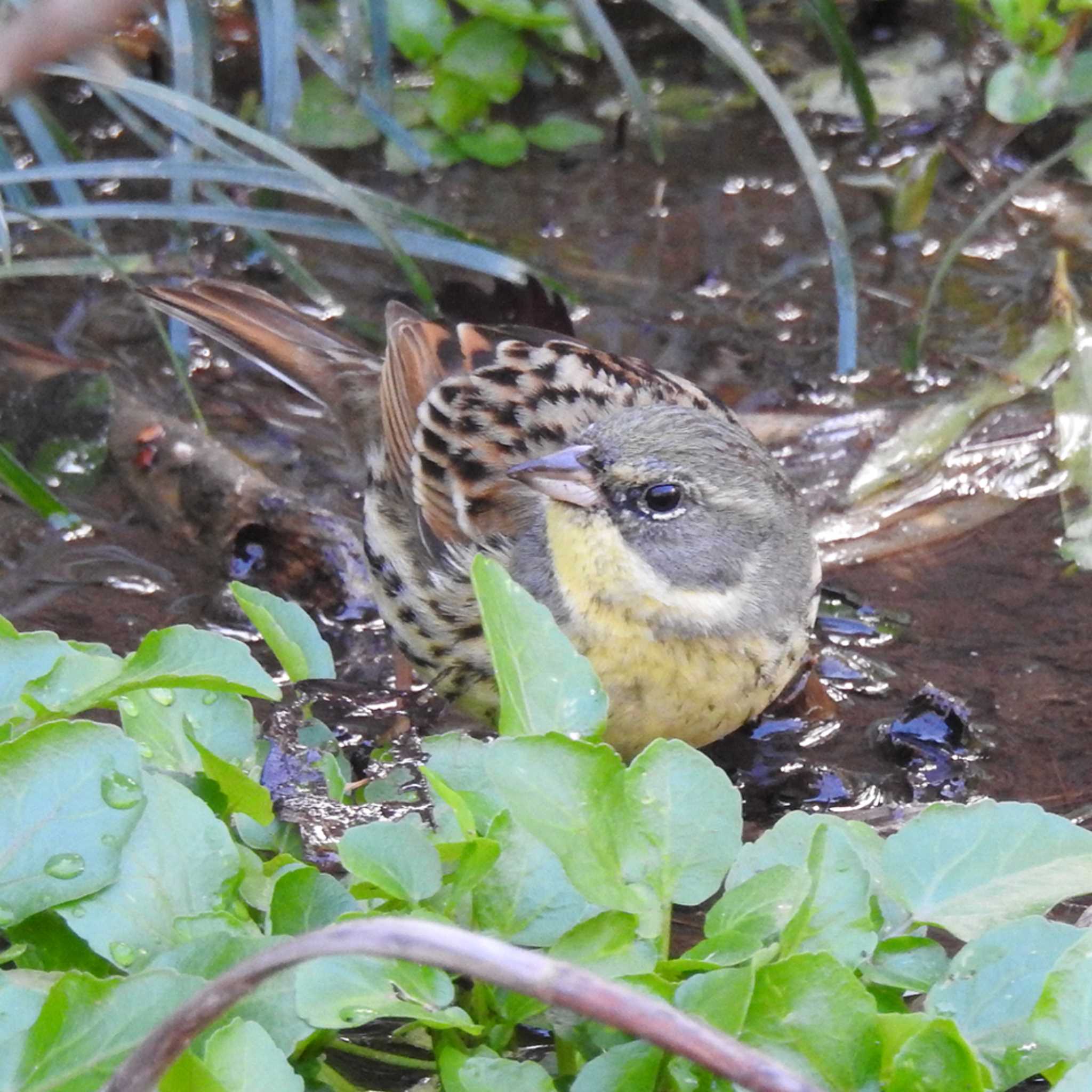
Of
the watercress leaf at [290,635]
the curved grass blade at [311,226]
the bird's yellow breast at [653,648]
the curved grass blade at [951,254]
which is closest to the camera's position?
the watercress leaf at [290,635]

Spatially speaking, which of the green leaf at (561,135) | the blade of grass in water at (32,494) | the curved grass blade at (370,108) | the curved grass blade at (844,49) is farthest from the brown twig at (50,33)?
the green leaf at (561,135)

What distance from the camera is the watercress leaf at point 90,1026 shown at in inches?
75.3

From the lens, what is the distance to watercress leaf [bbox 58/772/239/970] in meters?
2.14

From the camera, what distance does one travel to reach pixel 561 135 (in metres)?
5.73

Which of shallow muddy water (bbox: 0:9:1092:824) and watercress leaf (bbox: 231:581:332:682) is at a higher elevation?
watercress leaf (bbox: 231:581:332:682)

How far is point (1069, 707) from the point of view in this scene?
3605mm

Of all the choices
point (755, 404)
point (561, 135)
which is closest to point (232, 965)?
point (755, 404)

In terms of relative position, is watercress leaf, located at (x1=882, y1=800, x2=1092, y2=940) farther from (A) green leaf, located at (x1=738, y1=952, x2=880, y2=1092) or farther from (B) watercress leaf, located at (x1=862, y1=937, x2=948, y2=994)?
(A) green leaf, located at (x1=738, y1=952, x2=880, y2=1092)

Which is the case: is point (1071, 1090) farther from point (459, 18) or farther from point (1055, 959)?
point (459, 18)

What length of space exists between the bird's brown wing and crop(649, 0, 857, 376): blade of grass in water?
611 mm

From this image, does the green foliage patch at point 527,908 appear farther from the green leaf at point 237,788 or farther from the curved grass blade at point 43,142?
the curved grass blade at point 43,142

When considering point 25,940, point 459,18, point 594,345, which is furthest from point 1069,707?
point 459,18

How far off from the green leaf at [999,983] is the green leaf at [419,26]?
372 centimetres

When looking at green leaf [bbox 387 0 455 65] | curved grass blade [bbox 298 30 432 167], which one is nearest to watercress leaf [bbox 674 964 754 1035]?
curved grass blade [bbox 298 30 432 167]
